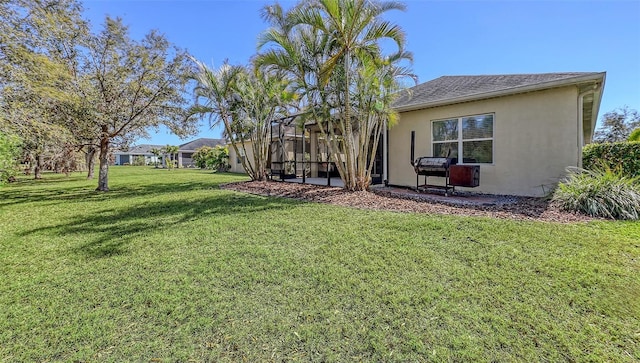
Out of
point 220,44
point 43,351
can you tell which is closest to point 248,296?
point 43,351

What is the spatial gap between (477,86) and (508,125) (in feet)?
6.08

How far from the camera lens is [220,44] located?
45.8ft

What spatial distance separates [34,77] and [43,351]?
7.76m

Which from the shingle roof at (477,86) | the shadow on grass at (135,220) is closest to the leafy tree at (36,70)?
the shadow on grass at (135,220)

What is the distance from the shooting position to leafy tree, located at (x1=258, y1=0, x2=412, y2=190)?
724cm

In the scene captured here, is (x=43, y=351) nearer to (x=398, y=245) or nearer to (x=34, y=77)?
(x=398, y=245)

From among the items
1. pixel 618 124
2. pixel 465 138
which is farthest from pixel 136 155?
pixel 618 124

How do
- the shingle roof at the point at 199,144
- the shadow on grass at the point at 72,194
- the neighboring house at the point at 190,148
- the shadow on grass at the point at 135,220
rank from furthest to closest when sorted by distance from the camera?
the shingle roof at the point at 199,144 < the neighboring house at the point at 190,148 < the shadow on grass at the point at 72,194 < the shadow on grass at the point at 135,220

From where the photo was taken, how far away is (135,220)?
627 centimetres

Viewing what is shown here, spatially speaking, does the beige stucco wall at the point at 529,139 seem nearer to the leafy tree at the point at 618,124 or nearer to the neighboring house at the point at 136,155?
the leafy tree at the point at 618,124

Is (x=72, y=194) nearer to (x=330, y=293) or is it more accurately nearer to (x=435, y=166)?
(x=330, y=293)

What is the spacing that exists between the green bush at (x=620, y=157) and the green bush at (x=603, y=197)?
4.99 feet

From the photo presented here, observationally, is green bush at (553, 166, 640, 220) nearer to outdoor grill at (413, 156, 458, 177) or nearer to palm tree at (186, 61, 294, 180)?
outdoor grill at (413, 156, 458, 177)

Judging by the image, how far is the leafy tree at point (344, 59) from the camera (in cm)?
724
